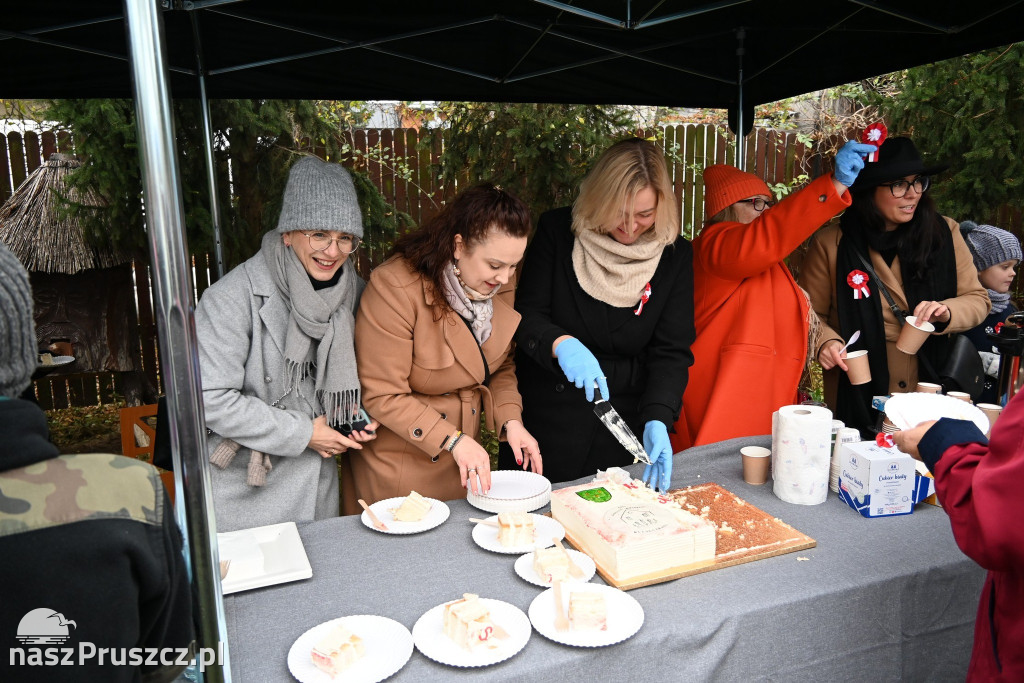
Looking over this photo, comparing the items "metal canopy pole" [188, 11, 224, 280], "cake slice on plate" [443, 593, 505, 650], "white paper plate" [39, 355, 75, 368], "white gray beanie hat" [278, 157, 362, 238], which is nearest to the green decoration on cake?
"cake slice on plate" [443, 593, 505, 650]

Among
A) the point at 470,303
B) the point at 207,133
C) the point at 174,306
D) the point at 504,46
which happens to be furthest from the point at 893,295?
the point at 207,133

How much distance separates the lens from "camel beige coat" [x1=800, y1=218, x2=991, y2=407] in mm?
2711

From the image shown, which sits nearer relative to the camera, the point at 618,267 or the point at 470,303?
the point at 470,303

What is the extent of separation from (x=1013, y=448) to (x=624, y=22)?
78.7 inches

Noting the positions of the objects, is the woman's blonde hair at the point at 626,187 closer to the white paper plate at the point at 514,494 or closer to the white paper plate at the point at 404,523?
the white paper plate at the point at 514,494

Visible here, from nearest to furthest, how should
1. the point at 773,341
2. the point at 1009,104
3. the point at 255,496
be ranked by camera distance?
1. the point at 255,496
2. the point at 773,341
3. the point at 1009,104

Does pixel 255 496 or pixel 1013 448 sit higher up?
pixel 1013 448

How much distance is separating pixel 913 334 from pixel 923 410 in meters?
1.01

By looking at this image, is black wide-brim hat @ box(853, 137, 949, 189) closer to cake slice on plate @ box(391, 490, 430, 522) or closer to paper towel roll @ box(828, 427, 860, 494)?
paper towel roll @ box(828, 427, 860, 494)

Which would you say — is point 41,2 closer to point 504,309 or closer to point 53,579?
point 504,309

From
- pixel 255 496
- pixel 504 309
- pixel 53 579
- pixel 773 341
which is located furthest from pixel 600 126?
pixel 53 579

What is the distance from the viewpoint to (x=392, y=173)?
19.7ft

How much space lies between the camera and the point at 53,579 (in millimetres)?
721

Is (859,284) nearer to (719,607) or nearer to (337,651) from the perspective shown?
(719,607)
